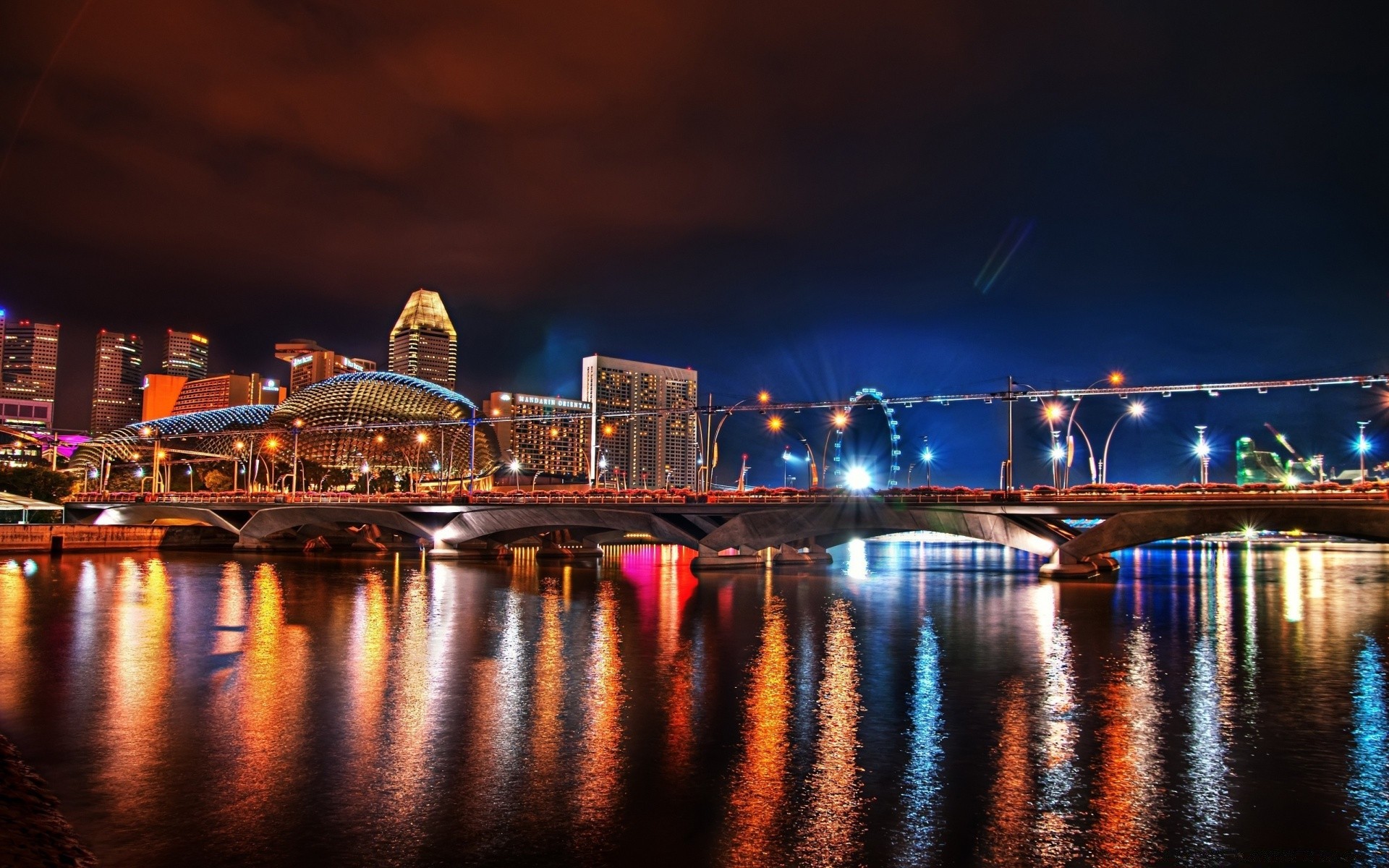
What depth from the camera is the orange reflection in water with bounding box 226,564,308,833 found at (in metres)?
13.8

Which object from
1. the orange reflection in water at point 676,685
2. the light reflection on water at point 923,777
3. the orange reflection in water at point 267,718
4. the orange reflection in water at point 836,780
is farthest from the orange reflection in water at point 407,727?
the light reflection on water at point 923,777

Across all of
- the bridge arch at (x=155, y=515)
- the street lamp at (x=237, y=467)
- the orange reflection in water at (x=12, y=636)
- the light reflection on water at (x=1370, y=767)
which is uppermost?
the street lamp at (x=237, y=467)

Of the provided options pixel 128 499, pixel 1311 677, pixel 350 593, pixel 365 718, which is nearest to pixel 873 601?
pixel 1311 677

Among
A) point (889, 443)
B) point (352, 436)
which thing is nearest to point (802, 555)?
point (889, 443)

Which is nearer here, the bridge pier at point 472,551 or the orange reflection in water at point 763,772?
the orange reflection in water at point 763,772

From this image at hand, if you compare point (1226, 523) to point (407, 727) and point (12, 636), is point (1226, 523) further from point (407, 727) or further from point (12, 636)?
point (12, 636)

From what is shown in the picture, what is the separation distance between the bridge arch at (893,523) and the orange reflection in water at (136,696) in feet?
122

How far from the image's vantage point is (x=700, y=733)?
58.9 ft

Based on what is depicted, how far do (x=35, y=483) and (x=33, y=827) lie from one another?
12060cm

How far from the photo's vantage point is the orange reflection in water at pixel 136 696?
14.7 metres

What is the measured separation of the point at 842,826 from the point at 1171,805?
4.95 meters

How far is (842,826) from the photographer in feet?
41.1

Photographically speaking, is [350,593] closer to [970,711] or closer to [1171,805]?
[970,711]

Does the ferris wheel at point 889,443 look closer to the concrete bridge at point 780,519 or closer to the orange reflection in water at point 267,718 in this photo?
the concrete bridge at point 780,519
